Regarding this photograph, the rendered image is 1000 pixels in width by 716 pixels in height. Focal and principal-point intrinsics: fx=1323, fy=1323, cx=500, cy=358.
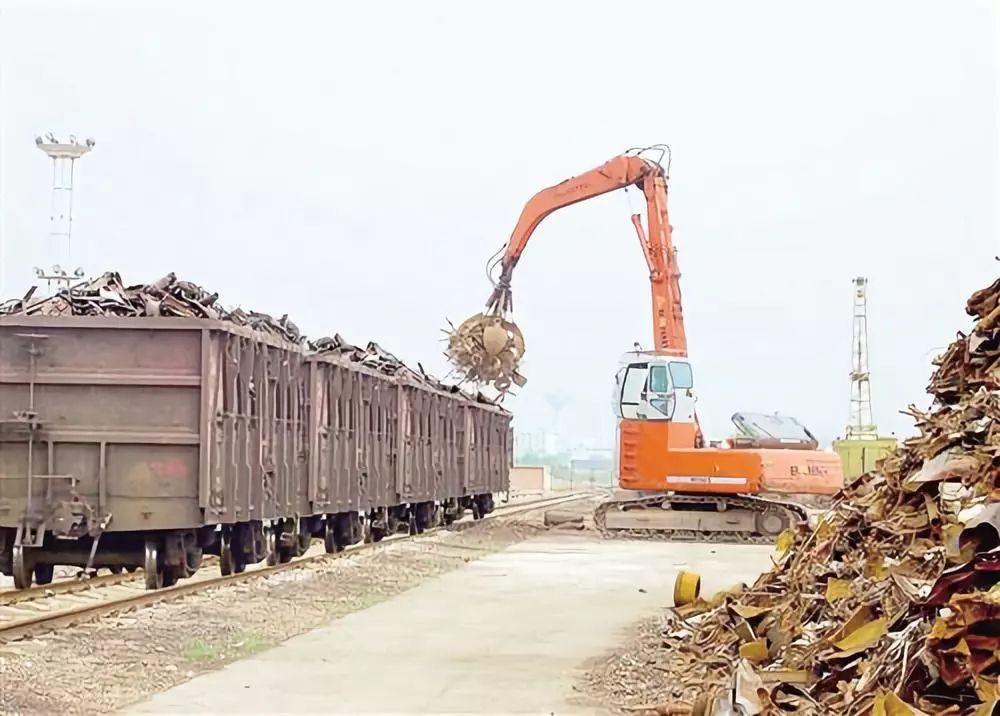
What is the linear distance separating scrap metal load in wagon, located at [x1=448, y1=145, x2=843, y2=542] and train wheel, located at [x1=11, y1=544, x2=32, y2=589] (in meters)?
12.9

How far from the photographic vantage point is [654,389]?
2272cm

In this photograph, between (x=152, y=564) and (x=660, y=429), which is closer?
(x=152, y=564)

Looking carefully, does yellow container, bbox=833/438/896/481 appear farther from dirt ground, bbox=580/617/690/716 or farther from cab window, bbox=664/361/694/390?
dirt ground, bbox=580/617/690/716

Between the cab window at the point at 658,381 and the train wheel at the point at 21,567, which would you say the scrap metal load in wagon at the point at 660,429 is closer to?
the cab window at the point at 658,381

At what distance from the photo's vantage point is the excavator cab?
74.4 feet

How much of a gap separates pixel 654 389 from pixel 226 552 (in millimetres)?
10550

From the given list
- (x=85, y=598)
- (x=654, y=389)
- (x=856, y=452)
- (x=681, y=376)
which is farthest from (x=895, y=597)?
(x=856, y=452)

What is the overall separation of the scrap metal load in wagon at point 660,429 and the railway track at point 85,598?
7.50 meters

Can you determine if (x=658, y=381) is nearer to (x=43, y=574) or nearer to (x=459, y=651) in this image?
(x=43, y=574)

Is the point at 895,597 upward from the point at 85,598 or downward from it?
upward

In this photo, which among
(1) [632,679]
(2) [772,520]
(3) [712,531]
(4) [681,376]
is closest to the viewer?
(1) [632,679]

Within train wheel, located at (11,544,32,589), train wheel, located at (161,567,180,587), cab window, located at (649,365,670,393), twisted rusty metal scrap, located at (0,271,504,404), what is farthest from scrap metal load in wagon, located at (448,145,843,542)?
train wheel, located at (11,544,32,589)

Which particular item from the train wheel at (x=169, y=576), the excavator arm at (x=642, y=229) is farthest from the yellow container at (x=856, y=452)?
the train wheel at (x=169, y=576)

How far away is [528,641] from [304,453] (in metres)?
5.24
